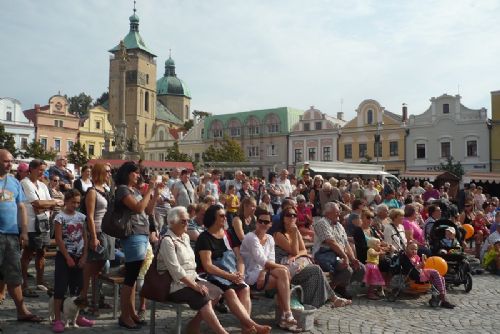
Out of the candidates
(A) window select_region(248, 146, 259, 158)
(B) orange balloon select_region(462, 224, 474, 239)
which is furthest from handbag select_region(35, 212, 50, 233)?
(A) window select_region(248, 146, 259, 158)

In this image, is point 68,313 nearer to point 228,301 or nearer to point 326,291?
point 228,301

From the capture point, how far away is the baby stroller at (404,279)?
845 cm

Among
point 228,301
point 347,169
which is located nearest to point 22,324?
point 228,301

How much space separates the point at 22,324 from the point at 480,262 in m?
10.3

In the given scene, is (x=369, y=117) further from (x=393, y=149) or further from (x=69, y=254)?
(x=69, y=254)

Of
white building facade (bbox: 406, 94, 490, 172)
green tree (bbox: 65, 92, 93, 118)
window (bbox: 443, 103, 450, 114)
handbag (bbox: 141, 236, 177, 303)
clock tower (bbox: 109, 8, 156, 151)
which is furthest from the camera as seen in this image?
green tree (bbox: 65, 92, 93, 118)

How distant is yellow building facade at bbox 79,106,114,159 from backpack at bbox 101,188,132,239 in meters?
63.8

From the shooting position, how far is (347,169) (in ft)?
110

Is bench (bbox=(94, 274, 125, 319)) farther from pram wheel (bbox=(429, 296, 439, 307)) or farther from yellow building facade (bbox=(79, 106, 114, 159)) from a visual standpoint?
yellow building facade (bbox=(79, 106, 114, 159))

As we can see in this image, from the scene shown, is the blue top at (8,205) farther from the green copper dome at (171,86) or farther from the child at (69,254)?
the green copper dome at (171,86)

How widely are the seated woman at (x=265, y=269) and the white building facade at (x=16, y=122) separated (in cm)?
5410

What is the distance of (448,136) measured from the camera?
162ft

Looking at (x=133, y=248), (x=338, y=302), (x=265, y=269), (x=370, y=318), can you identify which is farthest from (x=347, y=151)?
(x=133, y=248)

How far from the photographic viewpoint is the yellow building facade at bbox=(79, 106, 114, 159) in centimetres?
6800
